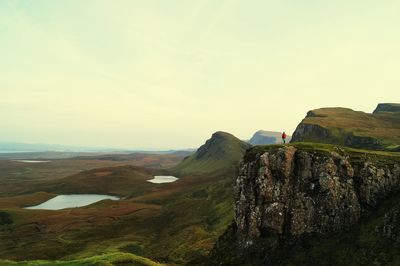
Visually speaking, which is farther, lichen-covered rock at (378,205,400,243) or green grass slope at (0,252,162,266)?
lichen-covered rock at (378,205,400,243)

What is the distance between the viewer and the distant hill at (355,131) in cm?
12925

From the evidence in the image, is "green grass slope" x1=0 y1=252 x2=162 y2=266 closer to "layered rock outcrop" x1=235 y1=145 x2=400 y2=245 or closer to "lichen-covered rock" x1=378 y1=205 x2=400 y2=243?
"layered rock outcrop" x1=235 y1=145 x2=400 y2=245

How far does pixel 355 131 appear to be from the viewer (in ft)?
488

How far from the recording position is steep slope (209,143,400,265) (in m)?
54.1

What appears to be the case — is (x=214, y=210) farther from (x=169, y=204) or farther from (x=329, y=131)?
(x=329, y=131)

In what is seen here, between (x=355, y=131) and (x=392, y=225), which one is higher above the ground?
(x=355, y=131)

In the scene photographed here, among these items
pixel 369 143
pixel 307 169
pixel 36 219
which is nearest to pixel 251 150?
pixel 307 169

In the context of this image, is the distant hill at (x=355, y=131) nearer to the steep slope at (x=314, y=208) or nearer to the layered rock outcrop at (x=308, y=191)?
the layered rock outcrop at (x=308, y=191)

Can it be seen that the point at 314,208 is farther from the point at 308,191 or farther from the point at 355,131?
the point at 355,131

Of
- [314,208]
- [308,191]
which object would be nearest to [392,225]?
[314,208]

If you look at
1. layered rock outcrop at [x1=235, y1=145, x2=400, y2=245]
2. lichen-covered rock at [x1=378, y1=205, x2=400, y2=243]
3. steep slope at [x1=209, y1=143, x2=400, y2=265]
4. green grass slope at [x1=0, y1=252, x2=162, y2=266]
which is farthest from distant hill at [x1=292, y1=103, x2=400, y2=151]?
green grass slope at [x1=0, y1=252, x2=162, y2=266]

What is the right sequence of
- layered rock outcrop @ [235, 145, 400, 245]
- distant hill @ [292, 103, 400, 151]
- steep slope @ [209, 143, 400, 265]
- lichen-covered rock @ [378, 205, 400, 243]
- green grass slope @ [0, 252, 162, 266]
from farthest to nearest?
distant hill @ [292, 103, 400, 151] < layered rock outcrop @ [235, 145, 400, 245] < steep slope @ [209, 143, 400, 265] < lichen-covered rock @ [378, 205, 400, 243] < green grass slope @ [0, 252, 162, 266]

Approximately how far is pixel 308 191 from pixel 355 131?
98296 mm

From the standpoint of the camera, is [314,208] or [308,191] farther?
[308,191]
